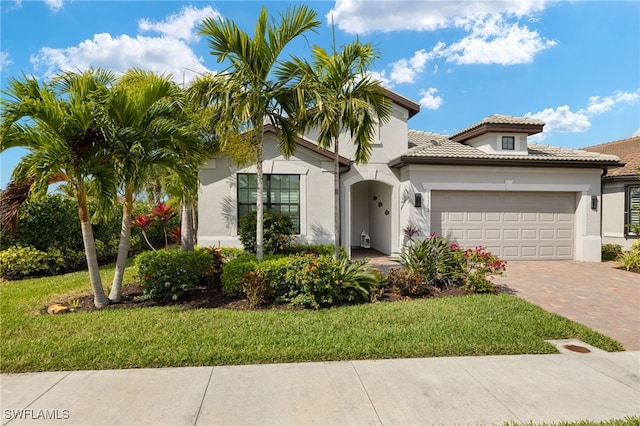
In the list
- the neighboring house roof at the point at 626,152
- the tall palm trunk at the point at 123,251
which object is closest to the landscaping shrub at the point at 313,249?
the tall palm trunk at the point at 123,251

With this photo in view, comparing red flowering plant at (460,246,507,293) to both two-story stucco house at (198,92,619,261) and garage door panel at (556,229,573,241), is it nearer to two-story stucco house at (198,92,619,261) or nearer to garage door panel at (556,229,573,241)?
two-story stucco house at (198,92,619,261)

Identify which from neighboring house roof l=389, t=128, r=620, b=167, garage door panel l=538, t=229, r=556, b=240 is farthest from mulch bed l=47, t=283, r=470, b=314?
garage door panel l=538, t=229, r=556, b=240

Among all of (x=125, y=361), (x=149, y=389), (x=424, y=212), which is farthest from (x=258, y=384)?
(x=424, y=212)

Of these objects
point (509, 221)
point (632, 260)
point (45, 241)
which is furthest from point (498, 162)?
point (45, 241)

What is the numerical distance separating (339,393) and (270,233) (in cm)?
569

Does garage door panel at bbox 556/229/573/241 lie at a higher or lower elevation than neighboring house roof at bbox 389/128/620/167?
lower

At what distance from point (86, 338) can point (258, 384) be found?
2907 mm

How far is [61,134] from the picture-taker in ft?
17.5

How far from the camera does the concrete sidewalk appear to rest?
3.10 m

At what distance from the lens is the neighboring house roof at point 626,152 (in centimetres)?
1309

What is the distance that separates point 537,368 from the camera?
13.3 ft

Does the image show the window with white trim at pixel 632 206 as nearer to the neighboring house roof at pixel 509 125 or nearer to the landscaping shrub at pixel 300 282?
the neighboring house roof at pixel 509 125

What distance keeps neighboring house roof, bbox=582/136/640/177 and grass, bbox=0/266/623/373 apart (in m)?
10.2

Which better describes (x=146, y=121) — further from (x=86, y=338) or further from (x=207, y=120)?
(x=86, y=338)
